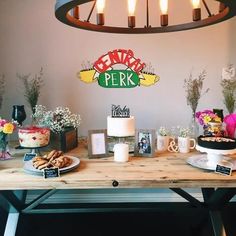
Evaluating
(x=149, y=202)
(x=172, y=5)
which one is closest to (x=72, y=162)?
(x=149, y=202)

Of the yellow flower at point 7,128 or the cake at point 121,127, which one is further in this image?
the cake at point 121,127

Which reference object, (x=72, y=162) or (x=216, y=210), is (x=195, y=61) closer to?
(x=216, y=210)

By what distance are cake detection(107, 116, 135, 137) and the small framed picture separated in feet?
0.21

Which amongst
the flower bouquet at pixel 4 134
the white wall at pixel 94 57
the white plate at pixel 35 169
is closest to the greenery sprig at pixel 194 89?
the white wall at pixel 94 57

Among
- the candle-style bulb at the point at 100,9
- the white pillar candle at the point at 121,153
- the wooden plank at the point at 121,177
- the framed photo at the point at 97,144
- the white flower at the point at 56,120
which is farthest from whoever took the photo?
the white flower at the point at 56,120

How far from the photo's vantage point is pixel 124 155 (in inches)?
70.2

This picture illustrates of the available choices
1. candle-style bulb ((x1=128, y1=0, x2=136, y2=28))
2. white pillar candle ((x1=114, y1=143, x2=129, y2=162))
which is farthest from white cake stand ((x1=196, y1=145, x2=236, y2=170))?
candle-style bulb ((x1=128, y1=0, x2=136, y2=28))

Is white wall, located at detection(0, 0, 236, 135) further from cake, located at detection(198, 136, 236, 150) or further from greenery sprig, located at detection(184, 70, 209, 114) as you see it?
cake, located at detection(198, 136, 236, 150)

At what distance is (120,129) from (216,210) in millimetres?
950

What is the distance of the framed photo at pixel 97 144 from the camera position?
6.17 ft

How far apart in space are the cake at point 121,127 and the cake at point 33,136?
1.47 ft

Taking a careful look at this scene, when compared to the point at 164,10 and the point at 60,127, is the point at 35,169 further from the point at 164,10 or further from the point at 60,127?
the point at 164,10

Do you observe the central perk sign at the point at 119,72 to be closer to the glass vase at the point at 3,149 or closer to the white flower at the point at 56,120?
the white flower at the point at 56,120

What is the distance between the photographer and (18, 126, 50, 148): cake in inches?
73.0
